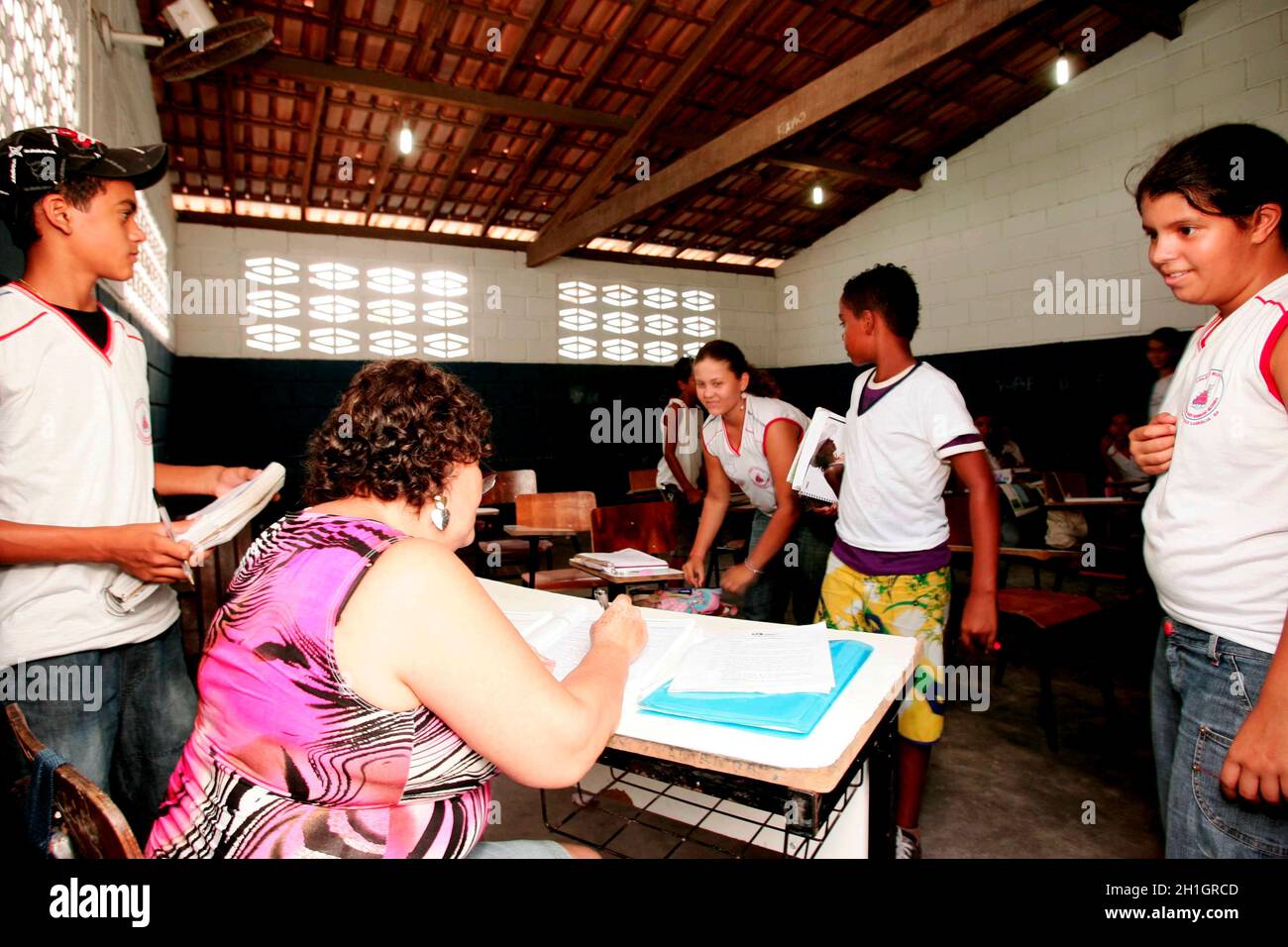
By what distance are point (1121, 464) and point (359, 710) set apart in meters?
6.88

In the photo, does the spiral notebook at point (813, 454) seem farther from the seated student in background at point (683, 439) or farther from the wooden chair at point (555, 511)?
the seated student in background at point (683, 439)

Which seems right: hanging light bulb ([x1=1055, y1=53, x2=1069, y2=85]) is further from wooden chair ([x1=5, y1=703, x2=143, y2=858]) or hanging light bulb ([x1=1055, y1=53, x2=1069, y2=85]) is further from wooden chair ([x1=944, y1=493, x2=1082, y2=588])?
wooden chair ([x1=5, y1=703, x2=143, y2=858])

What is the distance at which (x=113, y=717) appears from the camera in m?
1.40

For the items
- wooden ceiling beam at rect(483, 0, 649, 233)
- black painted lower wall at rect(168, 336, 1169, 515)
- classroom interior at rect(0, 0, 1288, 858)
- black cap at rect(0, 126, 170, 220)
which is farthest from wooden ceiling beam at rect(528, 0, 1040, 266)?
black cap at rect(0, 126, 170, 220)

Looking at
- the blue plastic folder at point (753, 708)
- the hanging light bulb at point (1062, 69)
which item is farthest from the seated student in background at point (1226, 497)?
the hanging light bulb at point (1062, 69)

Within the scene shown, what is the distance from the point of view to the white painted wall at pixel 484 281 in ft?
26.1

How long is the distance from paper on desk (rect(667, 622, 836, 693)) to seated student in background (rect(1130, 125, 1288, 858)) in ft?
1.77

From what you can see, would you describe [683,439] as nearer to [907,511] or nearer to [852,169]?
[907,511]

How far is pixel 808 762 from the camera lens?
99cm

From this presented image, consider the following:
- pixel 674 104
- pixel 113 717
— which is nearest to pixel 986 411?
pixel 674 104

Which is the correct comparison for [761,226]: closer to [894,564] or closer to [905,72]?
[905,72]

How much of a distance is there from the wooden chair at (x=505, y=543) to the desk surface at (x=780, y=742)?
268cm

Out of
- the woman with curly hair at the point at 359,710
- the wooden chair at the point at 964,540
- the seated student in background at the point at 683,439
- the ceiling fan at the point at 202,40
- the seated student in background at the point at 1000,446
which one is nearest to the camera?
the woman with curly hair at the point at 359,710

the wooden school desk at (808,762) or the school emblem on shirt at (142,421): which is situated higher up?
the school emblem on shirt at (142,421)
